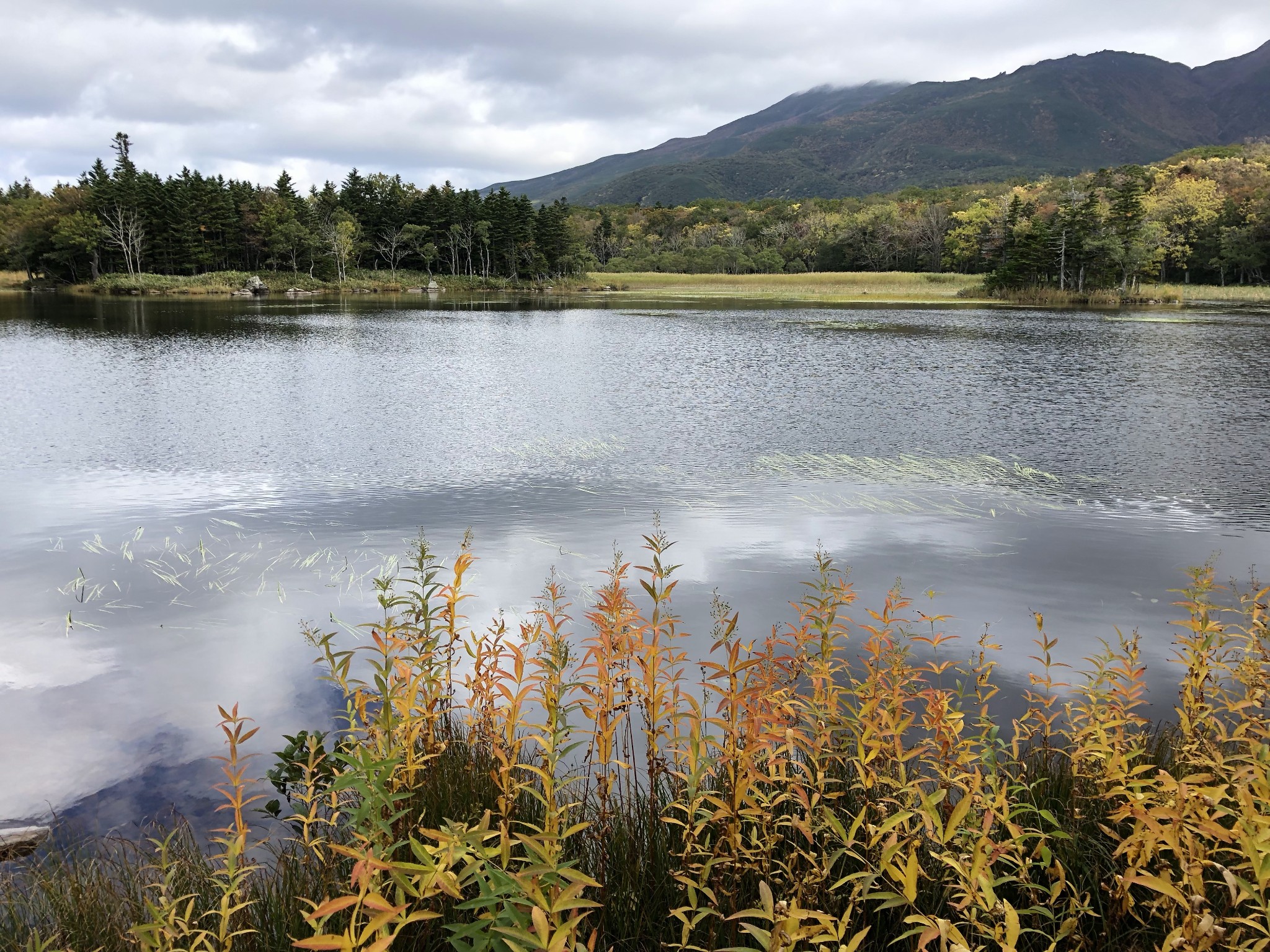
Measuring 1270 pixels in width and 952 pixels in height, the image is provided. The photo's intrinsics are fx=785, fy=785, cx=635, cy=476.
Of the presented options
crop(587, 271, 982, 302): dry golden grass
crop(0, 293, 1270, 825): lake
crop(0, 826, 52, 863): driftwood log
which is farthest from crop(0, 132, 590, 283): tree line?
crop(0, 826, 52, 863): driftwood log

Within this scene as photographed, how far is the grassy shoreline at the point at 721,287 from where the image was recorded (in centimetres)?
6762

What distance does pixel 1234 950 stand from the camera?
234 cm

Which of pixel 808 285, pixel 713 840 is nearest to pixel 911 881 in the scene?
→ pixel 713 840

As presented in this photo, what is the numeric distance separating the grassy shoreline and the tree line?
3.01 metres

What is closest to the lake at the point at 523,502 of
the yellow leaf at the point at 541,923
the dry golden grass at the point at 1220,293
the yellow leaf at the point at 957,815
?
the yellow leaf at the point at 541,923

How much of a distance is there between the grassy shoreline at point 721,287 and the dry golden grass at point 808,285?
12 centimetres

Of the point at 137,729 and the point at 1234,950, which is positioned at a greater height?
the point at 1234,950

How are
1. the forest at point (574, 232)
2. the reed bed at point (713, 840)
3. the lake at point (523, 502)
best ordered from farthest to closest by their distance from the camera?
the forest at point (574, 232)
the lake at point (523, 502)
the reed bed at point (713, 840)

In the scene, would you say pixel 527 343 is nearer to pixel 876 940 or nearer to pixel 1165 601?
pixel 1165 601

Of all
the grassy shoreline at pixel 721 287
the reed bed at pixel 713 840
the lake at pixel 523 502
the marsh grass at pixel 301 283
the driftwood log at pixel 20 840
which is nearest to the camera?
the reed bed at pixel 713 840

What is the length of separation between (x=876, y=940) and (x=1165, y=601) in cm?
678

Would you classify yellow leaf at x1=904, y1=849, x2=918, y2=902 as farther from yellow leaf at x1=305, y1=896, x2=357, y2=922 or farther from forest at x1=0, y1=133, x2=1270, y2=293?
forest at x1=0, y1=133, x2=1270, y2=293

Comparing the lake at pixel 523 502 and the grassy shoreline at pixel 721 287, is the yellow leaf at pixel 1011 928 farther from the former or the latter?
the grassy shoreline at pixel 721 287

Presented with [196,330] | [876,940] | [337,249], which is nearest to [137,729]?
[876,940]
